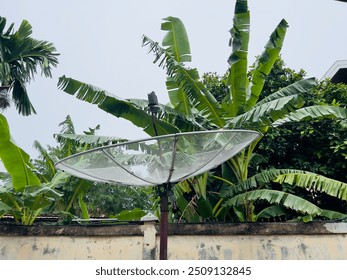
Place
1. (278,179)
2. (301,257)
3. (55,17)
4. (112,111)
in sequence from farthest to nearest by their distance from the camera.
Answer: (55,17) → (112,111) → (278,179) → (301,257)

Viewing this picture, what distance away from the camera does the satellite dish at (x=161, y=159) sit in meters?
3.07

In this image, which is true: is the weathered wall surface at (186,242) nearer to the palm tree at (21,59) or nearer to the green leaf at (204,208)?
the green leaf at (204,208)

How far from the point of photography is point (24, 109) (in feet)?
24.7

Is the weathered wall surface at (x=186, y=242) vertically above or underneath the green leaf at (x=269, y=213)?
underneath

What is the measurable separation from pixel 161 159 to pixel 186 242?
5.06ft

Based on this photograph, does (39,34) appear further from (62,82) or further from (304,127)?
(304,127)

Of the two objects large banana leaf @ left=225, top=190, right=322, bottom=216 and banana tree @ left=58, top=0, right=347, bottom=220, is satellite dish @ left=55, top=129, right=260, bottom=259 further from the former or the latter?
banana tree @ left=58, top=0, right=347, bottom=220

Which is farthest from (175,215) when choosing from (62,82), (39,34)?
(39,34)

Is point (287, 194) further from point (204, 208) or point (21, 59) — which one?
point (21, 59)

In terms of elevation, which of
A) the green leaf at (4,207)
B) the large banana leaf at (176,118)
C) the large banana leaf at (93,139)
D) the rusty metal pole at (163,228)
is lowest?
the rusty metal pole at (163,228)

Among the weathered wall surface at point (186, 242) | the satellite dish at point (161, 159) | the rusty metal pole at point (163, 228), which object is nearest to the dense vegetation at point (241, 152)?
the weathered wall surface at point (186, 242)

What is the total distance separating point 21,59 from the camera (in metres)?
7.14

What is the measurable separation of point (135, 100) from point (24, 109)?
10.8ft

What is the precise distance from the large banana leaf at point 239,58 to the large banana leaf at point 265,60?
290mm
